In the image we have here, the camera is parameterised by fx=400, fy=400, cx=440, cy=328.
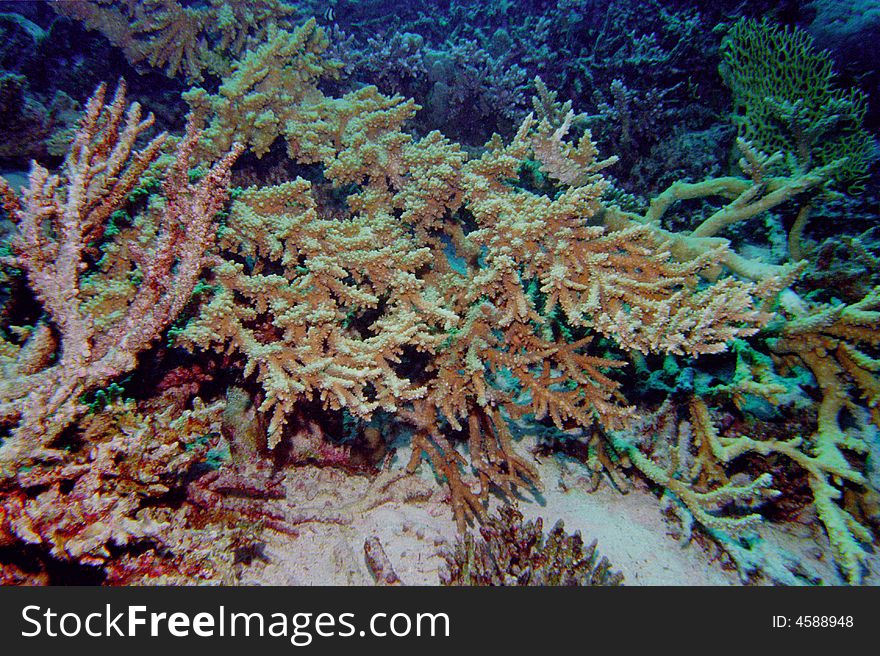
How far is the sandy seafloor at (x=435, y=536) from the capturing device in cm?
262

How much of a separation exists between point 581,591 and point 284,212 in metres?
3.08

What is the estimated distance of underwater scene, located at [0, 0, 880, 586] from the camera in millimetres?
2043

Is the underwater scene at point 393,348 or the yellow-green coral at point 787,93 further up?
the yellow-green coral at point 787,93

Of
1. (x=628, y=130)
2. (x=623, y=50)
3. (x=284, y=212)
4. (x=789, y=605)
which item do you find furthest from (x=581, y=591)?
(x=623, y=50)

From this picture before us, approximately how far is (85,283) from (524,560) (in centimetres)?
323

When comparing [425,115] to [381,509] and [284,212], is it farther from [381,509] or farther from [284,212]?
[381,509]

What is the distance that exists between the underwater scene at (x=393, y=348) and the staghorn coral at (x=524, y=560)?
20mm

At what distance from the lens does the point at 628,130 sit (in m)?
5.48

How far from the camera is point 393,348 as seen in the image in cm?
241

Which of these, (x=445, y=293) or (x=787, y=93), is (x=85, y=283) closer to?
(x=445, y=293)

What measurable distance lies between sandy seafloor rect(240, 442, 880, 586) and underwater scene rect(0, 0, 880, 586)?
0.02m

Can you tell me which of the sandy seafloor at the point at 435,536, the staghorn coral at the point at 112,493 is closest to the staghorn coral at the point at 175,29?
the staghorn coral at the point at 112,493

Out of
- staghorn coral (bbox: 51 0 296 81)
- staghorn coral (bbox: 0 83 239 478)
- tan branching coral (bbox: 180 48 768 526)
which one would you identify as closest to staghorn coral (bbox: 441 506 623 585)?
tan branching coral (bbox: 180 48 768 526)

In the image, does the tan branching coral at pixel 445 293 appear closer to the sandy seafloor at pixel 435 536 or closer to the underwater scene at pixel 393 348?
the underwater scene at pixel 393 348
